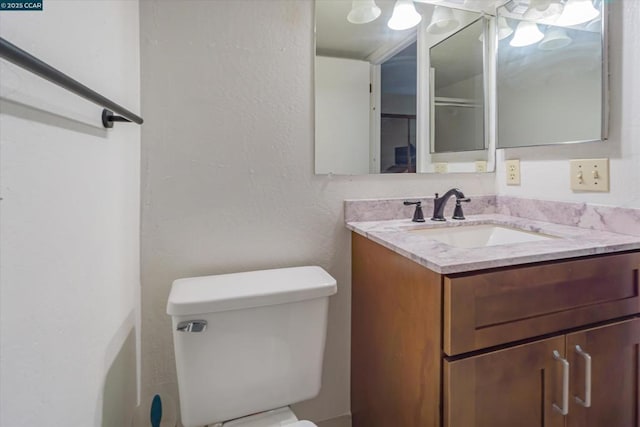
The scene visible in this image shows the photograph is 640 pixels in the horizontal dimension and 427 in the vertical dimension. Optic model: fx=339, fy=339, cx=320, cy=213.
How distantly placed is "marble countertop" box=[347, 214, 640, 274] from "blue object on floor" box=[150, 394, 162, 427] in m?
0.86

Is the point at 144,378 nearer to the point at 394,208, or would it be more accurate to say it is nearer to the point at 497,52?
the point at 394,208

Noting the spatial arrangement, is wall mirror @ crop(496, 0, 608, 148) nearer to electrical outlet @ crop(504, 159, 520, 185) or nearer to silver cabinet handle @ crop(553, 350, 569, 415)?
electrical outlet @ crop(504, 159, 520, 185)

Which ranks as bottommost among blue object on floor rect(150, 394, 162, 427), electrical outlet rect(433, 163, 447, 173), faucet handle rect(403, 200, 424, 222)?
blue object on floor rect(150, 394, 162, 427)

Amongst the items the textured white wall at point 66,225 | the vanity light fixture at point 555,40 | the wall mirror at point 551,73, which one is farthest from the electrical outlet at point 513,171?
the textured white wall at point 66,225

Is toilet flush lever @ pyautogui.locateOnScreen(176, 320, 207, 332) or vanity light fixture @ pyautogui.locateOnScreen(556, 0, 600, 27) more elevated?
vanity light fixture @ pyautogui.locateOnScreen(556, 0, 600, 27)

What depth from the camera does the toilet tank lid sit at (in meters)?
0.89

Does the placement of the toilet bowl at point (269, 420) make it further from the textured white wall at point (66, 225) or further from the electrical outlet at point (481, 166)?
the electrical outlet at point (481, 166)

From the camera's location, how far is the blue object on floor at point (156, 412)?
3.55 ft

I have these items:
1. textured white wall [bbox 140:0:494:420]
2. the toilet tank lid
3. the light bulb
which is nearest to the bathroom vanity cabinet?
the toilet tank lid

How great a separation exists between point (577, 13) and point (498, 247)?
907 millimetres

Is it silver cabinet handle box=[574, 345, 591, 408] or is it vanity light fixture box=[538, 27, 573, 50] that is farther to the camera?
vanity light fixture box=[538, 27, 573, 50]

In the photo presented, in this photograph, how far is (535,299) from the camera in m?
0.86

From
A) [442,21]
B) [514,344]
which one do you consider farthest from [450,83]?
[514,344]

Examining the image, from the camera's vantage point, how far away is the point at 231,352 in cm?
94
